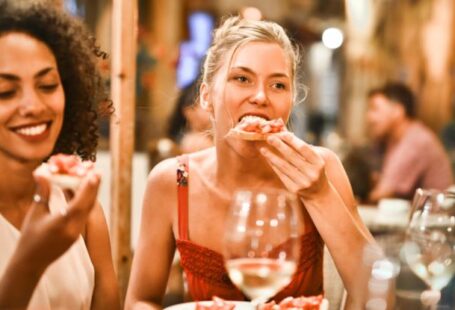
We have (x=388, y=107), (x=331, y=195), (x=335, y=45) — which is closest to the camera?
(x=331, y=195)

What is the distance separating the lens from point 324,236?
218 cm

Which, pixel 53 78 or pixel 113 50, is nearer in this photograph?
pixel 53 78

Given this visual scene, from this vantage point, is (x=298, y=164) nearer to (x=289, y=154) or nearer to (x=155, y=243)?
(x=289, y=154)

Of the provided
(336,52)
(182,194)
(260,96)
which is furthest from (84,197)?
(336,52)

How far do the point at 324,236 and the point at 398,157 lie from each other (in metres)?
3.87

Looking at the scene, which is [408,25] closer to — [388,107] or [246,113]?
[388,107]

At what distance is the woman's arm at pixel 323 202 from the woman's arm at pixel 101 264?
0.54 meters

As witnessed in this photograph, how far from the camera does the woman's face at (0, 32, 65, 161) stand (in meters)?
1.77

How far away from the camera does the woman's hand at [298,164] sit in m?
2.05

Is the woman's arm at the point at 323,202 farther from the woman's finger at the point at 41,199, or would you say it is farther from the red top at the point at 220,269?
the woman's finger at the point at 41,199

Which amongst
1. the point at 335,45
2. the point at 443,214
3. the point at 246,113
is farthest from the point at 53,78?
the point at 335,45

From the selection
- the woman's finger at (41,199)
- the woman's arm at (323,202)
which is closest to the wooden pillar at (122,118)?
the woman's arm at (323,202)

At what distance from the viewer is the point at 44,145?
1812 millimetres

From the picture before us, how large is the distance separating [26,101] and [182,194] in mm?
868
